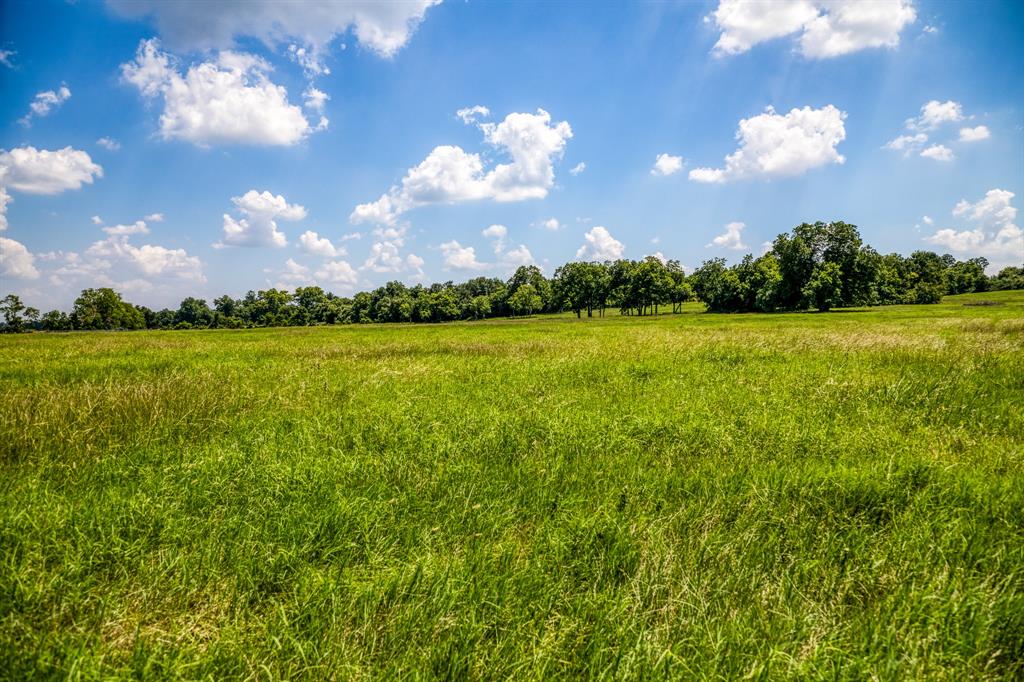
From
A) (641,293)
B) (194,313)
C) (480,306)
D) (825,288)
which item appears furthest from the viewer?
(194,313)

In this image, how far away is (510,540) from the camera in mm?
3818

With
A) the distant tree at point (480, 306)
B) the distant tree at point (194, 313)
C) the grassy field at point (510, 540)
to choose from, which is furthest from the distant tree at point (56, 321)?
the grassy field at point (510, 540)

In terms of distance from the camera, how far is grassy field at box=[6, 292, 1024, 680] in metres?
2.64

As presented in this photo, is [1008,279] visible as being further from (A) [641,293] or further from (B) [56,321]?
(B) [56,321]

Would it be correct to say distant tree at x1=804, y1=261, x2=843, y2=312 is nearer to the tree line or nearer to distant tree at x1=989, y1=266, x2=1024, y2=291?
the tree line

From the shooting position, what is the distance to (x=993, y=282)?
5359 inches

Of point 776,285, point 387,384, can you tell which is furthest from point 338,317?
point 387,384

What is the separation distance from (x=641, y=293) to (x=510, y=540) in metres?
110

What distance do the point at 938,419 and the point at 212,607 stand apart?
1023cm

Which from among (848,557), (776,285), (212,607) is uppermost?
(776,285)

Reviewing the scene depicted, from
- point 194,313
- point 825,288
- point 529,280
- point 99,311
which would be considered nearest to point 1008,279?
point 825,288

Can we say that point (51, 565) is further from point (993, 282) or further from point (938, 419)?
point (993, 282)

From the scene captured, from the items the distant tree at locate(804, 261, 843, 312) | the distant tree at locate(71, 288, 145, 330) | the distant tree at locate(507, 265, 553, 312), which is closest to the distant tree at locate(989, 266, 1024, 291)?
the distant tree at locate(804, 261, 843, 312)

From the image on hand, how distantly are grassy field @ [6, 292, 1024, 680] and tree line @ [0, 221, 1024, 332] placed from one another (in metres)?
90.4
